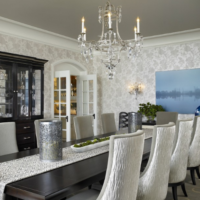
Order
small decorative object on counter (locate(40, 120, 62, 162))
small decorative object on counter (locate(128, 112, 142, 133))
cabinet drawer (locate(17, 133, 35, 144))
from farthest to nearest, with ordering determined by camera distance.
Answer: cabinet drawer (locate(17, 133, 35, 144)) < small decorative object on counter (locate(128, 112, 142, 133)) < small decorative object on counter (locate(40, 120, 62, 162))

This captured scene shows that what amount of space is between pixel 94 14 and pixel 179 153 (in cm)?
297

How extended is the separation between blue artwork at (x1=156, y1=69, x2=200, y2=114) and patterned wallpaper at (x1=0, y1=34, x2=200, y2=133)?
16 cm

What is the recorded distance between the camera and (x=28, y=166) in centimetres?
200

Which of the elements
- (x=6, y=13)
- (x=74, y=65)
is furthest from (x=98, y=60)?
(x=6, y=13)

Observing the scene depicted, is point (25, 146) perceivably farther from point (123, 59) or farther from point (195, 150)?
point (123, 59)

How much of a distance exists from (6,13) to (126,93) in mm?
3684

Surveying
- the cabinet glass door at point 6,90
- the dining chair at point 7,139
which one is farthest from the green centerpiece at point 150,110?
the dining chair at point 7,139

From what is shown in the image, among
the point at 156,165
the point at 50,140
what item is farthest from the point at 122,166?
the point at 50,140

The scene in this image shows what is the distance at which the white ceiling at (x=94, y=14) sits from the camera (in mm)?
3963

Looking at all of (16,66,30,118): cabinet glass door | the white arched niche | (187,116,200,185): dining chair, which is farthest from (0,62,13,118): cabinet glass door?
(187,116,200,185): dining chair

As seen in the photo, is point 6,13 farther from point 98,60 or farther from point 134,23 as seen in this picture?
point 98,60

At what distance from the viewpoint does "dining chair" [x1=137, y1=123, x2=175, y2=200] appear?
75.9 inches

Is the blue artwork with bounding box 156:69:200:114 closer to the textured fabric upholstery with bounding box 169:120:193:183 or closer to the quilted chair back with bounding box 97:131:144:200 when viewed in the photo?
the textured fabric upholstery with bounding box 169:120:193:183

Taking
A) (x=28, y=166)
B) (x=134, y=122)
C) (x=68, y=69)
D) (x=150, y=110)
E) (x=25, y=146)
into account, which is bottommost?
(x=25, y=146)
